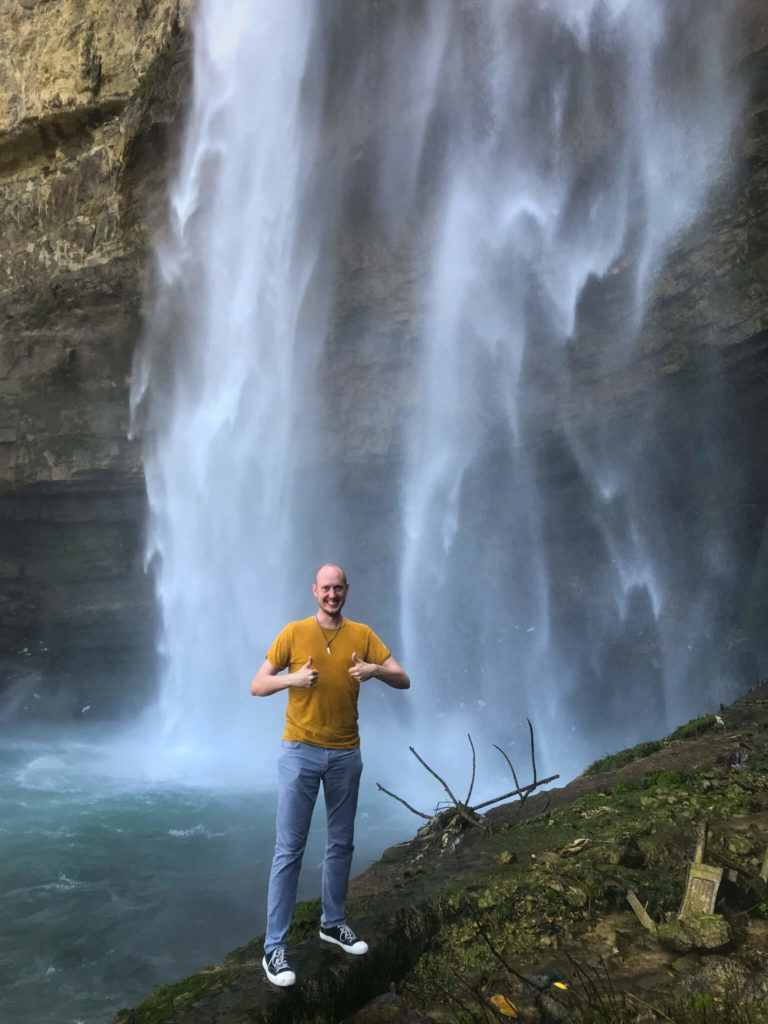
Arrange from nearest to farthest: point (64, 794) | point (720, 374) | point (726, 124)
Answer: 1. point (64, 794)
2. point (726, 124)
3. point (720, 374)

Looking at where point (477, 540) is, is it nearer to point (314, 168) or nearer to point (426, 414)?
point (426, 414)

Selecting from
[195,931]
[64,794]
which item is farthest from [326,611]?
[64,794]

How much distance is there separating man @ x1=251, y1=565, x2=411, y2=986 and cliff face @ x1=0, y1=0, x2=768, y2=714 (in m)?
15.4

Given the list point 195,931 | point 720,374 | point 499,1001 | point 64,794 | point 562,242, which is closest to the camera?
point 499,1001

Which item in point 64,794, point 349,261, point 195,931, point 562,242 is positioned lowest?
point 195,931

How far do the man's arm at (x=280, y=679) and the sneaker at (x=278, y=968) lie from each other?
106 cm

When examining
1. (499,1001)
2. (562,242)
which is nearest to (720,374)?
(562,242)

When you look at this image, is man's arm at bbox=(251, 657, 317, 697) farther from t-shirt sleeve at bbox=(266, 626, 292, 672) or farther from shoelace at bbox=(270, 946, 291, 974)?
shoelace at bbox=(270, 946, 291, 974)

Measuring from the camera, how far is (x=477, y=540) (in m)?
19.7

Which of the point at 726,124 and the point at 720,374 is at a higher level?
the point at 726,124

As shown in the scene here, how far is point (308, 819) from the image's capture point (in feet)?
11.3

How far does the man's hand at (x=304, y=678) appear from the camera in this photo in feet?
10.7

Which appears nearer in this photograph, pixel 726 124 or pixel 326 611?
pixel 326 611

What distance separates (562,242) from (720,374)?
15.7 feet
